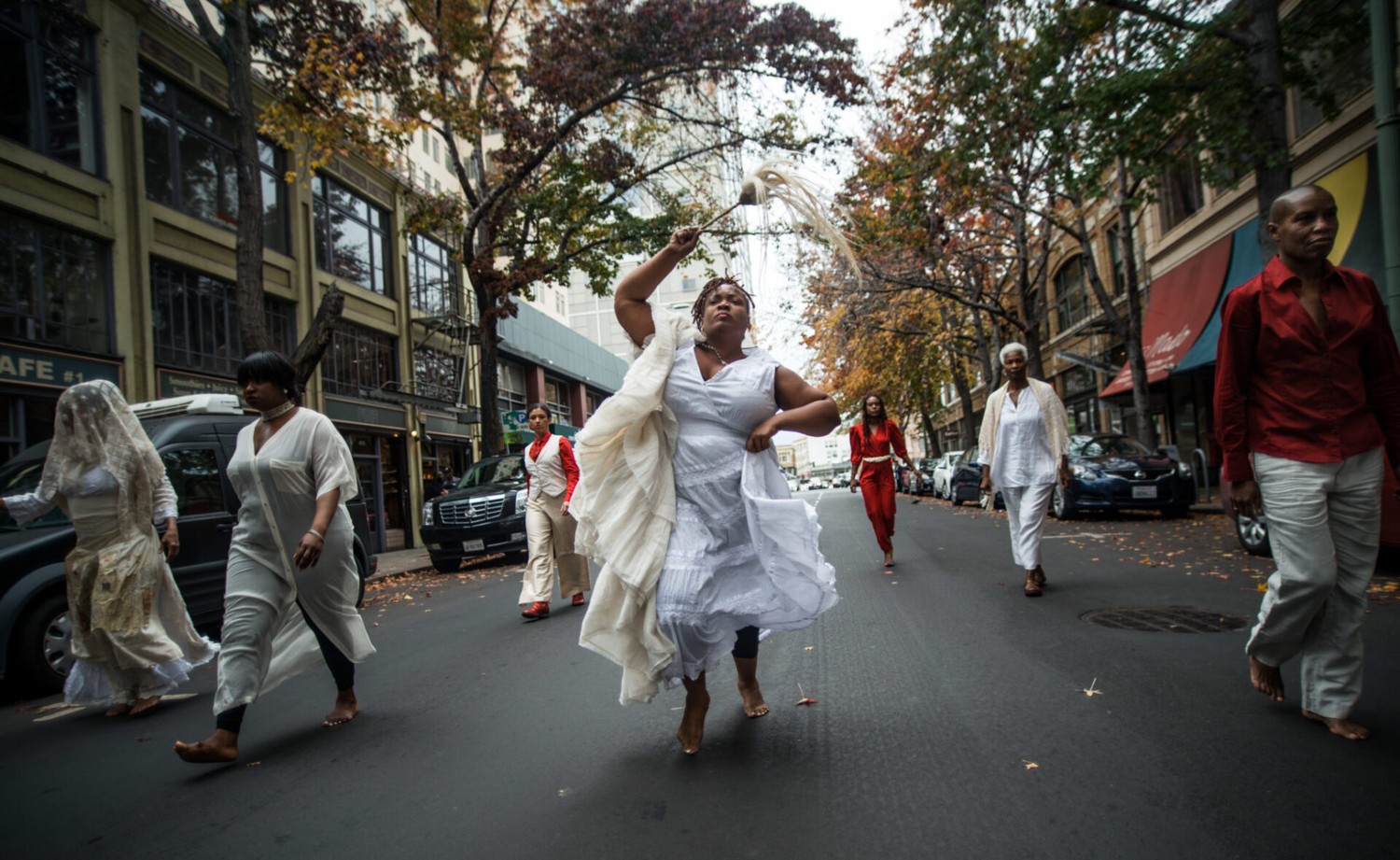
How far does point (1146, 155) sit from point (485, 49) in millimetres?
11657

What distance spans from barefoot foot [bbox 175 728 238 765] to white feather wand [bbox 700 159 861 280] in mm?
3116

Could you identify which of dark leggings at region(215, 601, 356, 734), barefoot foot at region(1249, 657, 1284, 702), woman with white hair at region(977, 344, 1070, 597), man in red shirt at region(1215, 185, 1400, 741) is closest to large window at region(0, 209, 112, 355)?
dark leggings at region(215, 601, 356, 734)

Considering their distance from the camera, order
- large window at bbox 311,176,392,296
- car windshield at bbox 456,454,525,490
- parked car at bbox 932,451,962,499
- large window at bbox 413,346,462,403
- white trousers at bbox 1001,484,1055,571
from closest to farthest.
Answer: white trousers at bbox 1001,484,1055,571 → car windshield at bbox 456,454,525,490 → large window at bbox 311,176,392,296 → parked car at bbox 932,451,962,499 → large window at bbox 413,346,462,403

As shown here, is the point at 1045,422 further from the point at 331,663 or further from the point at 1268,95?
the point at 1268,95

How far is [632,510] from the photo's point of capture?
3389 mm

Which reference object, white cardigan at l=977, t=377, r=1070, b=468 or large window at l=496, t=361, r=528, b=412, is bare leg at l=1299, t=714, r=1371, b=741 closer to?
white cardigan at l=977, t=377, r=1070, b=468

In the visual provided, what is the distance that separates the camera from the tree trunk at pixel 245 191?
1091cm

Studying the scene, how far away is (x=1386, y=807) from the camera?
2.62 metres

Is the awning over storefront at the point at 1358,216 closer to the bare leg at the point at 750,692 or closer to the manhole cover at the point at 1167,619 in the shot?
the manhole cover at the point at 1167,619

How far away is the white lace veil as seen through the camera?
497cm

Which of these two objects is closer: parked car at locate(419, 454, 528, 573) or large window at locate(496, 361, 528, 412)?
parked car at locate(419, 454, 528, 573)

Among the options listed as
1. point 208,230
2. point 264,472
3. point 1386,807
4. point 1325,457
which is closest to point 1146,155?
point 1325,457

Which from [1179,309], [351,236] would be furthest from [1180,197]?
[351,236]

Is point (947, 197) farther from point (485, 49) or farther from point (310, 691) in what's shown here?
point (310, 691)
